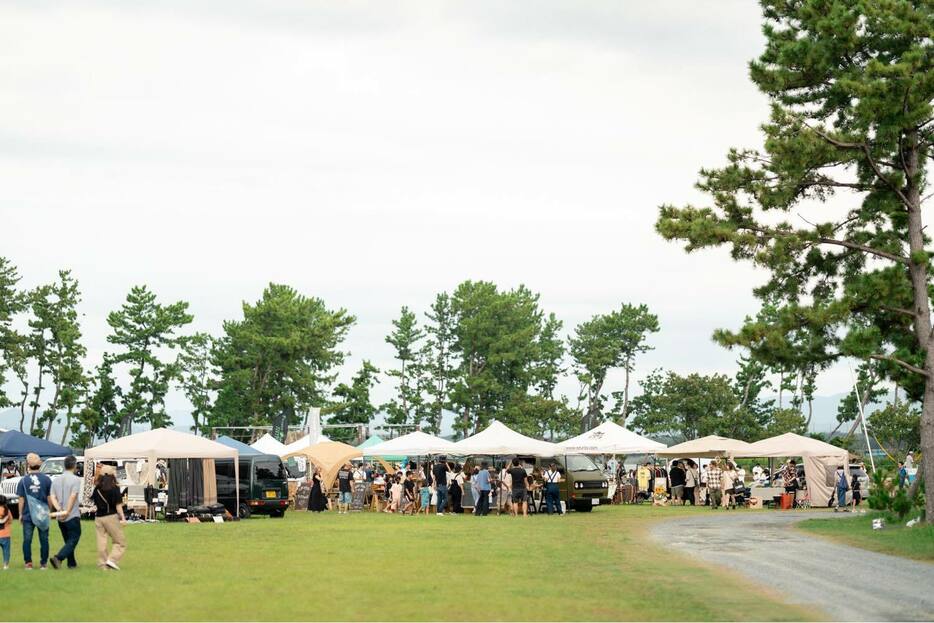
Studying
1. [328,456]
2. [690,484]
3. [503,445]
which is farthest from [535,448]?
[690,484]

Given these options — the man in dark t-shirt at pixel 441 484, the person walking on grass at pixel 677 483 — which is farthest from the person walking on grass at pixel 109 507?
the person walking on grass at pixel 677 483

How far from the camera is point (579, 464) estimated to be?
127ft

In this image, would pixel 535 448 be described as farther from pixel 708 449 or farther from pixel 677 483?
pixel 708 449

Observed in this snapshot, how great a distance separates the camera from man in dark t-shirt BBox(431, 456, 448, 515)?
36500mm

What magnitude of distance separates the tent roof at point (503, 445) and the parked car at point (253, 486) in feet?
21.2

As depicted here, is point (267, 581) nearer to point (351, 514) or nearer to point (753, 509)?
point (351, 514)

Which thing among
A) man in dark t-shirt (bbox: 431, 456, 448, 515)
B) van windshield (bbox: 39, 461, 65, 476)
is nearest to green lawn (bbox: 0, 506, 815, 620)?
man in dark t-shirt (bbox: 431, 456, 448, 515)

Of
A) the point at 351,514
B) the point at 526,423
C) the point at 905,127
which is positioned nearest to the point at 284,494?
the point at 351,514

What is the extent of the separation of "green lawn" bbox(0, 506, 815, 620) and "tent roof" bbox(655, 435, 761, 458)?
64.9 feet

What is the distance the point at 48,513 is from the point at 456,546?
7580 millimetres

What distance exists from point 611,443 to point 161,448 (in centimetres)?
1921

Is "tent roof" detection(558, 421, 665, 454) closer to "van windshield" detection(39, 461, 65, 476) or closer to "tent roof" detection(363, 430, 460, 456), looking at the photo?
"tent roof" detection(363, 430, 460, 456)

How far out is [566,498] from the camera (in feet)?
122

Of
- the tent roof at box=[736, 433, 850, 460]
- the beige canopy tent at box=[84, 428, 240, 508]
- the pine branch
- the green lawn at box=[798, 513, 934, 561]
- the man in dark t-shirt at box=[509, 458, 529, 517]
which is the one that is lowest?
the green lawn at box=[798, 513, 934, 561]
